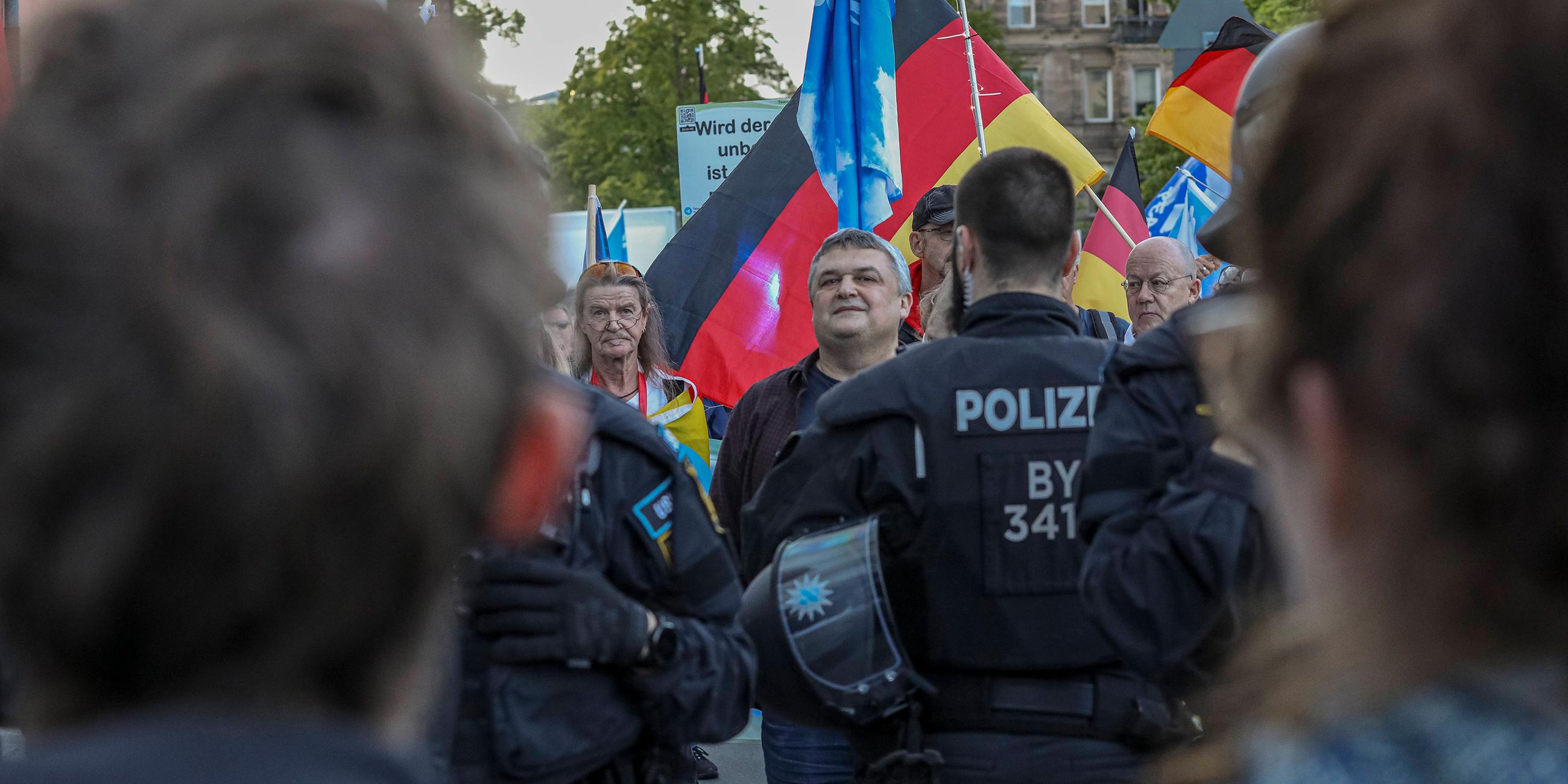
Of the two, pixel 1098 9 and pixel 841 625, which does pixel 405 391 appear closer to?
pixel 841 625

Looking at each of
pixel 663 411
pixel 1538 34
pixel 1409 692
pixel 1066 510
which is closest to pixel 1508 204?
pixel 1538 34

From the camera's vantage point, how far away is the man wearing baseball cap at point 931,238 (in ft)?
21.1

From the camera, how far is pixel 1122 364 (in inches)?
115

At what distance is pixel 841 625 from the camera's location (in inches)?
130

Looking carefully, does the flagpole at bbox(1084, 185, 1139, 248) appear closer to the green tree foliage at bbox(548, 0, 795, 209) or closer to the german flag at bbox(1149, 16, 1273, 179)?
the german flag at bbox(1149, 16, 1273, 179)

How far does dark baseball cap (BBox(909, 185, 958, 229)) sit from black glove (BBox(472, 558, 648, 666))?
4.21 meters

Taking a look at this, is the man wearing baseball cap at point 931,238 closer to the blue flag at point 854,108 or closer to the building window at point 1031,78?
the blue flag at point 854,108

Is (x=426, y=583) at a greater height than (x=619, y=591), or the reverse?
(x=426, y=583)

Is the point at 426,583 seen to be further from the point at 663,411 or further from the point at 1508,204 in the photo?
the point at 663,411

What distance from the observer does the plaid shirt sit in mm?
5191

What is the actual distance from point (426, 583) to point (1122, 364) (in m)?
2.27

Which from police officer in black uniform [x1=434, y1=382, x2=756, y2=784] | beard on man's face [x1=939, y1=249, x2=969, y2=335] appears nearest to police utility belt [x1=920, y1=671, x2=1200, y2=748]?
police officer in black uniform [x1=434, y1=382, x2=756, y2=784]

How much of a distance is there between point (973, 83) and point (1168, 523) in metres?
5.52

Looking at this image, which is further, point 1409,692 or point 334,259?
point 1409,692
